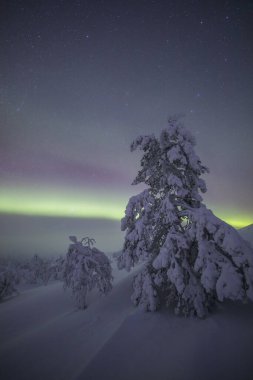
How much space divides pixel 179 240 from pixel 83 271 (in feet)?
27.9

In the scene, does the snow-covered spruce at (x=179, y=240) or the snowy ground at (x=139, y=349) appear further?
the snow-covered spruce at (x=179, y=240)

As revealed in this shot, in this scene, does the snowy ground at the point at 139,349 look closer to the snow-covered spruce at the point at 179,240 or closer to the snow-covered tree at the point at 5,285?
the snow-covered spruce at the point at 179,240

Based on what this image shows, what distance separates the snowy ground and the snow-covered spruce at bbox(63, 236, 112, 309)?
106 inches

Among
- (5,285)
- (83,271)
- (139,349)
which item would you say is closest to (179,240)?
(139,349)

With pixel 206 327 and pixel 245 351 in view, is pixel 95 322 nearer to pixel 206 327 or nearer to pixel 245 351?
pixel 206 327

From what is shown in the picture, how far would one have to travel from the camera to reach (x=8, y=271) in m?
36.7

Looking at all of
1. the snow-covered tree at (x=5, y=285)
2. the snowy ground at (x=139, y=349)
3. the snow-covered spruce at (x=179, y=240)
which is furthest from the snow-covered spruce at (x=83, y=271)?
the snow-covered tree at (x=5, y=285)

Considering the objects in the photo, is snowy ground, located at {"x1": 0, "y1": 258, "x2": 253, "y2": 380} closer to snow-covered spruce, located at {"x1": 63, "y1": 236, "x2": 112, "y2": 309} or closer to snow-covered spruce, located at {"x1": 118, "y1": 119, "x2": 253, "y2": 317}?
snow-covered spruce, located at {"x1": 118, "y1": 119, "x2": 253, "y2": 317}

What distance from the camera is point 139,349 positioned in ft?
21.8

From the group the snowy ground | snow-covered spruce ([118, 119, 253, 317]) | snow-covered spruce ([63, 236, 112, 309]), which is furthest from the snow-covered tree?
snow-covered spruce ([118, 119, 253, 317])

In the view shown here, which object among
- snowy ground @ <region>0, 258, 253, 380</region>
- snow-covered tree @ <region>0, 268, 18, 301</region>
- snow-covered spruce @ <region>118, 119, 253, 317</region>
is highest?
snow-covered spruce @ <region>118, 119, 253, 317</region>

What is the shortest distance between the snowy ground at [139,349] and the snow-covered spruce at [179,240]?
81 cm

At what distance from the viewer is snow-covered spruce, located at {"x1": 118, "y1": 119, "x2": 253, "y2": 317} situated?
629 centimetres

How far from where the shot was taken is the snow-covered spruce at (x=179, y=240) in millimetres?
6285
